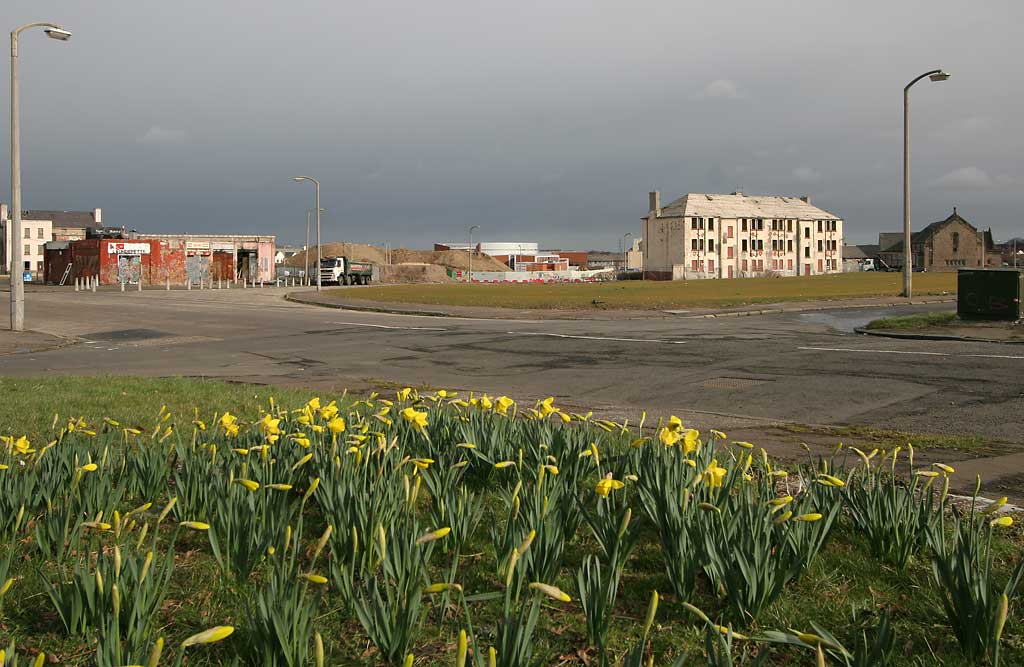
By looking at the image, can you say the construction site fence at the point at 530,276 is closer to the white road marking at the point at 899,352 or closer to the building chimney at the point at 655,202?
the building chimney at the point at 655,202

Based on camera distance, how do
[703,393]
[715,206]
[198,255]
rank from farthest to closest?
1. [715,206]
2. [198,255]
3. [703,393]

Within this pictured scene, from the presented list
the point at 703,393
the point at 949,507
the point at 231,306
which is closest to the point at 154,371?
the point at 703,393

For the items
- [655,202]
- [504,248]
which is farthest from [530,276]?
[504,248]

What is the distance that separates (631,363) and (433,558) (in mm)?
12145

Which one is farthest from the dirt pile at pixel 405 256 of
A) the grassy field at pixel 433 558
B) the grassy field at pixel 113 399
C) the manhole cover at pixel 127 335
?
the grassy field at pixel 433 558

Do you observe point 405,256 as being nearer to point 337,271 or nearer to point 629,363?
point 337,271

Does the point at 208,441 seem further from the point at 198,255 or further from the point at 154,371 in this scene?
the point at 198,255

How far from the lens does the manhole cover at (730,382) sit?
43.3 feet

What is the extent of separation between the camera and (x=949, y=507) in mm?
5477

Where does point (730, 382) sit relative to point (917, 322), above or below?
below

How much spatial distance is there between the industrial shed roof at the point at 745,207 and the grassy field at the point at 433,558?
11938cm

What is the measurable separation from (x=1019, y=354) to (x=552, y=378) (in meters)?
9.05

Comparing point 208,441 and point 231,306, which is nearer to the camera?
point 208,441

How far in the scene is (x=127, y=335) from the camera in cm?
2553
